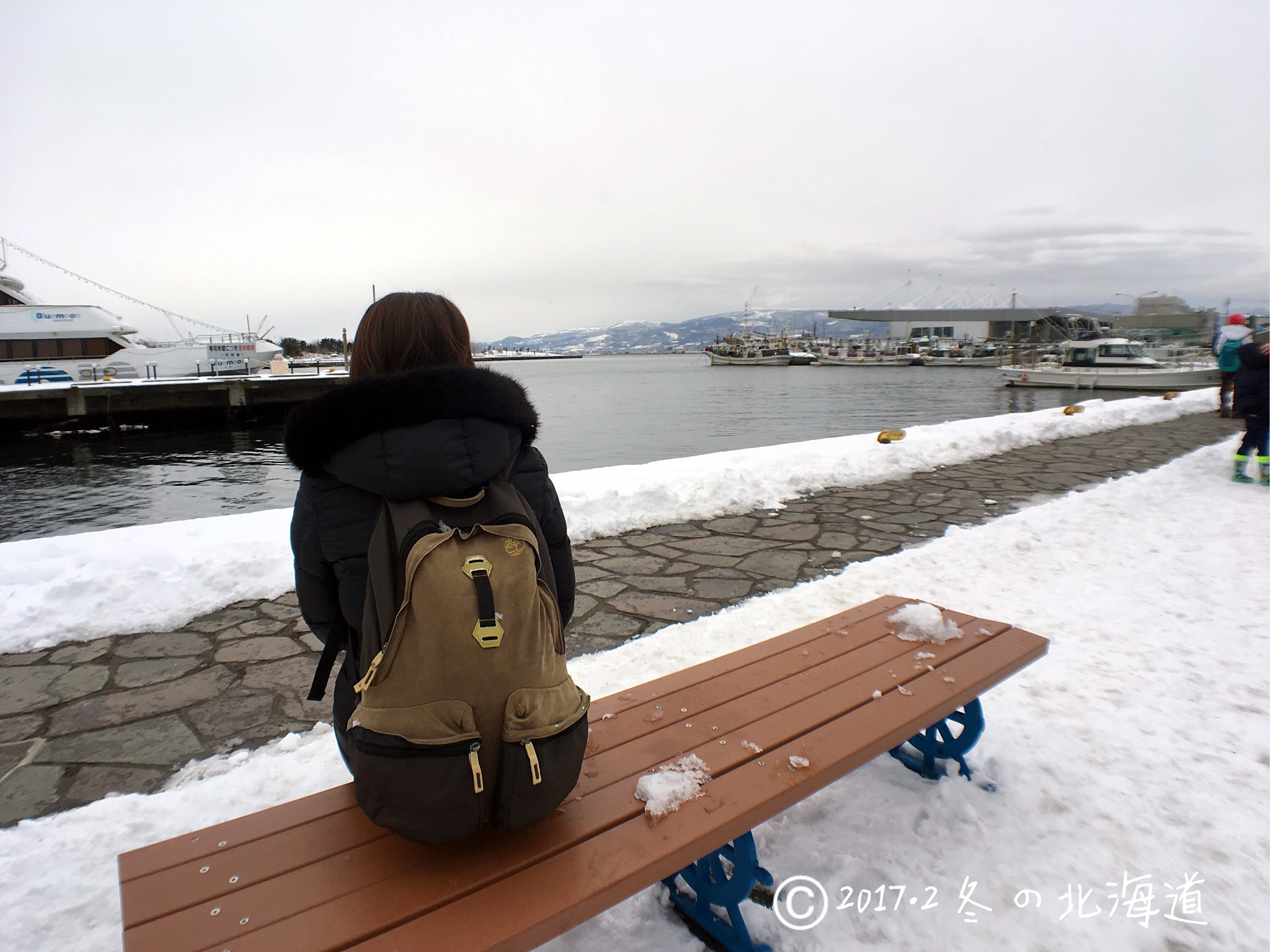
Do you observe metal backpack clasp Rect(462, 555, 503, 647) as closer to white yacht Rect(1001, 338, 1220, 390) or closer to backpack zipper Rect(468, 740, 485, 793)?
backpack zipper Rect(468, 740, 485, 793)

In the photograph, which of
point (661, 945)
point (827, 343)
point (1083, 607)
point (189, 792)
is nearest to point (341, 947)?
point (661, 945)

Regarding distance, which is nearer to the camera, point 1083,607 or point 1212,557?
point 1083,607

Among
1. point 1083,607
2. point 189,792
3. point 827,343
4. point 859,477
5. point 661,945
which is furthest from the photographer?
point 827,343

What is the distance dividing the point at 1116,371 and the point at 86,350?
171ft

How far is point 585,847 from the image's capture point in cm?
138

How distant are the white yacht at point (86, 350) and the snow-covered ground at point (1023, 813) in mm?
39539

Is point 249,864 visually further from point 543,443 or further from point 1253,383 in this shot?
point 543,443

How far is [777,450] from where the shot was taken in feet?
26.8

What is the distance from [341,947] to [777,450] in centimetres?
747

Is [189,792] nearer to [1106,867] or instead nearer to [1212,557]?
[1106,867]

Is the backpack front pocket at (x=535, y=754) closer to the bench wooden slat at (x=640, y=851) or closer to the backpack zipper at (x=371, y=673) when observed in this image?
the bench wooden slat at (x=640, y=851)

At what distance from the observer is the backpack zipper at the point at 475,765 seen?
1265 millimetres

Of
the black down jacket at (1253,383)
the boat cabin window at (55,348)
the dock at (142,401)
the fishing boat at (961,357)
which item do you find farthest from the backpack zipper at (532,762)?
the fishing boat at (961,357)

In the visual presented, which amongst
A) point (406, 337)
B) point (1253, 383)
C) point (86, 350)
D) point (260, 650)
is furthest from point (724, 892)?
point (86, 350)
